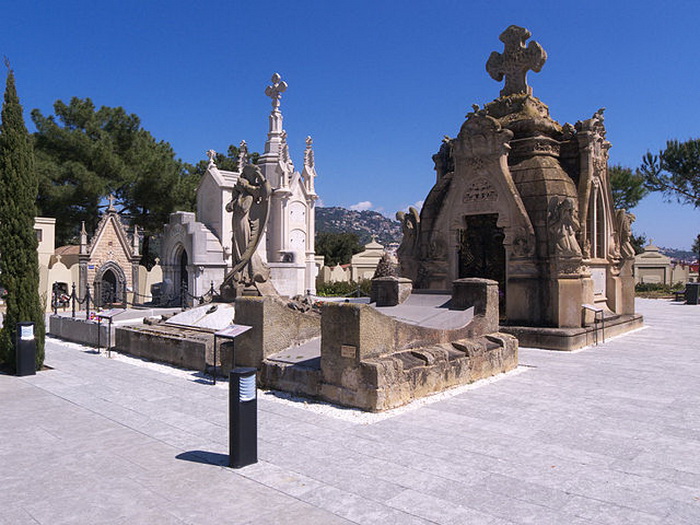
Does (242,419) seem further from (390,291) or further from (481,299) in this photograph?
(390,291)

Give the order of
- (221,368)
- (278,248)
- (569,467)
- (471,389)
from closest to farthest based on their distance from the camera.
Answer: (569,467), (471,389), (221,368), (278,248)

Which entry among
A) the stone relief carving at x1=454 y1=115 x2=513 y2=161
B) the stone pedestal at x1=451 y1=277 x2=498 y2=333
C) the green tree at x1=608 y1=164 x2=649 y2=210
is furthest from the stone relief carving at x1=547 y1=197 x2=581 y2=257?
the green tree at x1=608 y1=164 x2=649 y2=210

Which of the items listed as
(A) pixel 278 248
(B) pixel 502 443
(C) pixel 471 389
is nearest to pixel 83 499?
(B) pixel 502 443

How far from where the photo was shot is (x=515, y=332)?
39.7 feet

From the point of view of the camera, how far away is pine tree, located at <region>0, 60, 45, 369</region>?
9461 mm

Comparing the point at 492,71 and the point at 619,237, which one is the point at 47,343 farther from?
the point at 619,237

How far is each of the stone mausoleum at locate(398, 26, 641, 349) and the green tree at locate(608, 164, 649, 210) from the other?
71.0 feet

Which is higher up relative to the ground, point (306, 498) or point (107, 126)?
point (107, 126)

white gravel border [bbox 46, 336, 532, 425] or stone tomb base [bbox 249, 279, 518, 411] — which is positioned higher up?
stone tomb base [bbox 249, 279, 518, 411]

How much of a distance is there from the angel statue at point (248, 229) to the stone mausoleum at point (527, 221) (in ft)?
13.7

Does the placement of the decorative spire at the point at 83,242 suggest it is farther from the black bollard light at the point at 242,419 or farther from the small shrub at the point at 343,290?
the black bollard light at the point at 242,419

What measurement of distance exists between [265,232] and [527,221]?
349 inches

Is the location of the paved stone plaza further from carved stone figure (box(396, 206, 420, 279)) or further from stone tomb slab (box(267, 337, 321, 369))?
carved stone figure (box(396, 206, 420, 279))

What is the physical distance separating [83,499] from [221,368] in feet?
15.2
